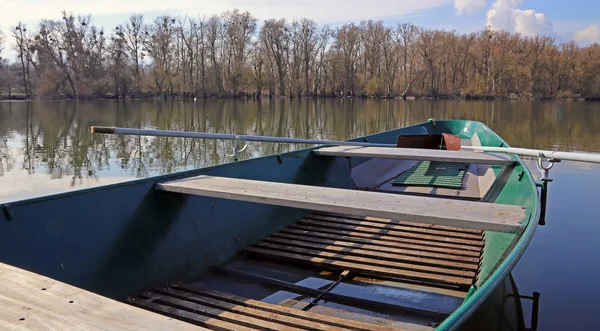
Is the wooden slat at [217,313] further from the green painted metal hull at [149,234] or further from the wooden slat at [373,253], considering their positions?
the wooden slat at [373,253]

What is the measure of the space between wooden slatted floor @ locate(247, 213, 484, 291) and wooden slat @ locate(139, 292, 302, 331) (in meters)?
1.26

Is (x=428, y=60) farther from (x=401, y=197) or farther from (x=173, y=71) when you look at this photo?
(x=401, y=197)

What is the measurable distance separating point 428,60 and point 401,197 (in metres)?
65.9

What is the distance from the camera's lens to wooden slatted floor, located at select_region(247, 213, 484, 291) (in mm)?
4281

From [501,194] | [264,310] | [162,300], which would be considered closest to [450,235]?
[501,194]

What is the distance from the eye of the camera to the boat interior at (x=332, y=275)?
3477mm

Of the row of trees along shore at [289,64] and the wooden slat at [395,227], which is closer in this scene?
the wooden slat at [395,227]

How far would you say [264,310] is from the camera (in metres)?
3.50

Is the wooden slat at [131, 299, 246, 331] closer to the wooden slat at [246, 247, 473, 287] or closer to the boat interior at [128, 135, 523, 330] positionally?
the boat interior at [128, 135, 523, 330]

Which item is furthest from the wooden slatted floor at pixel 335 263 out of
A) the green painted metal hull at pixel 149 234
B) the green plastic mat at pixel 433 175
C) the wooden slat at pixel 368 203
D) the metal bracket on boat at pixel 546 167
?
the green plastic mat at pixel 433 175

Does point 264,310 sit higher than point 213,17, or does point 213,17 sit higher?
point 213,17

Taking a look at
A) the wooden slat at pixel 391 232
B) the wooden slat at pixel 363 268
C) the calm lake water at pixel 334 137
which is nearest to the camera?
the wooden slat at pixel 363 268

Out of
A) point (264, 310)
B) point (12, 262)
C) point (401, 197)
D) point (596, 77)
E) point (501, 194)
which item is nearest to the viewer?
point (12, 262)

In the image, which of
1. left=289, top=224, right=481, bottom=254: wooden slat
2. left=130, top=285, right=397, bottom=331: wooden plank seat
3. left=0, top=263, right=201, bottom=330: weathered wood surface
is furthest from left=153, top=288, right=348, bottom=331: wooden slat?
left=289, top=224, right=481, bottom=254: wooden slat
